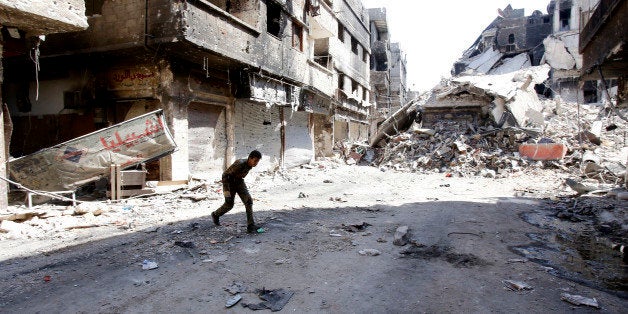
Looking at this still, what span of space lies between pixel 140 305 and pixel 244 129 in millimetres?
9292

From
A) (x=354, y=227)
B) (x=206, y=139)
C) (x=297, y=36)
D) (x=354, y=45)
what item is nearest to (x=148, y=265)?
(x=354, y=227)

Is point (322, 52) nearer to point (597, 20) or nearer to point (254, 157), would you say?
point (597, 20)

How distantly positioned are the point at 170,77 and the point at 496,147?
12.3m

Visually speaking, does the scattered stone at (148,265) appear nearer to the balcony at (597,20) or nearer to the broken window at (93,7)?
the broken window at (93,7)

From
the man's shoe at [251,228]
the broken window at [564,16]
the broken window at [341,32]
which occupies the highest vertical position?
the broken window at [564,16]

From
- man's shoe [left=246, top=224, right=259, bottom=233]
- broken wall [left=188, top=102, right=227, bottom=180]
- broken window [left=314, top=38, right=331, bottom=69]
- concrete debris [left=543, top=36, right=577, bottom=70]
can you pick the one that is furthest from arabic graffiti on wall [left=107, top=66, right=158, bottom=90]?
concrete debris [left=543, top=36, right=577, bottom=70]

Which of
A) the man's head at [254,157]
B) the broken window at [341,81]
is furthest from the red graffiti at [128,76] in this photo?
the broken window at [341,81]

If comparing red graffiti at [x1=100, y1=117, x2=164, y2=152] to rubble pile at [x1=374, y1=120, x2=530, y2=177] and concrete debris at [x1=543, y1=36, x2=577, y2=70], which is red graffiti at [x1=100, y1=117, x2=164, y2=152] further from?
concrete debris at [x1=543, y1=36, x2=577, y2=70]

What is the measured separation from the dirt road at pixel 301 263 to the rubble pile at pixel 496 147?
6546 millimetres

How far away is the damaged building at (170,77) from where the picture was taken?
8.26 metres

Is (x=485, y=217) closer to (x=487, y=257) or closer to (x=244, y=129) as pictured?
(x=487, y=257)

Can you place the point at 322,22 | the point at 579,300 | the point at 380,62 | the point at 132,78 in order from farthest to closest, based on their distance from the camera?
the point at 380,62 < the point at 322,22 < the point at 132,78 < the point at 579,300

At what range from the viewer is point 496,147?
14008 mm

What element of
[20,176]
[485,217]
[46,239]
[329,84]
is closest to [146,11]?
[20,176]
